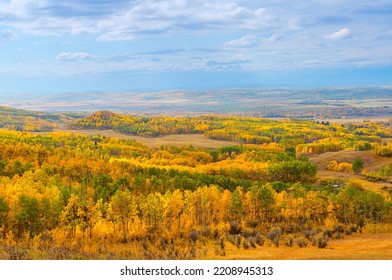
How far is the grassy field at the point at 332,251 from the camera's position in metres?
38.8

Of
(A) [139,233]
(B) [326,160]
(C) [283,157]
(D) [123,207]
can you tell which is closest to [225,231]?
(A) [139,233]

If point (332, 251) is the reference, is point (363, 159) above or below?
below

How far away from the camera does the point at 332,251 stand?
144 feet

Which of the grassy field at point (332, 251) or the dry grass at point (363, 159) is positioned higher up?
the grassy field at point (332, 251)

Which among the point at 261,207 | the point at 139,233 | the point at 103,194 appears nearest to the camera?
the point at 139,233

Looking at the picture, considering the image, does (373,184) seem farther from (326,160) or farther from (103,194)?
(103,194)

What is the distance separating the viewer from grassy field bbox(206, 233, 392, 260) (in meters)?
38.8

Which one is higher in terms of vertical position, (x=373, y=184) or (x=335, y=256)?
(x=335, y=256)

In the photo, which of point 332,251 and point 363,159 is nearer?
point 332,251

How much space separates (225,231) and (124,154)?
132m

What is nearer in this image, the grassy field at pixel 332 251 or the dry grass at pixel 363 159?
the grassy field at pixel 332 251

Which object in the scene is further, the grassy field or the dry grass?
the dry grass

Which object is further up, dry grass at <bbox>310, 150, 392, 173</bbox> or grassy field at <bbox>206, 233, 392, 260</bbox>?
grassy field at <bbox>206, 233, 392, 260</bbox>

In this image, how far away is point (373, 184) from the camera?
4897 inches
